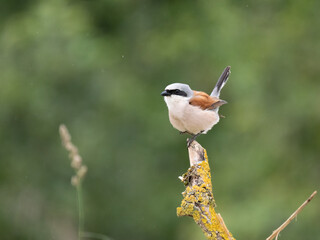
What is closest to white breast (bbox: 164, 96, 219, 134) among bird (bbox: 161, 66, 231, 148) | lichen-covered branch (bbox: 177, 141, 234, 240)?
bird (bbox: 161, 66, 231, 148)

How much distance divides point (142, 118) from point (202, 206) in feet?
22.6

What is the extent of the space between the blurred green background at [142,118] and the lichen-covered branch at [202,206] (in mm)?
5854

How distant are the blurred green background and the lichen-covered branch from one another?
5854mm

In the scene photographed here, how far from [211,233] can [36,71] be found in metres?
7.11

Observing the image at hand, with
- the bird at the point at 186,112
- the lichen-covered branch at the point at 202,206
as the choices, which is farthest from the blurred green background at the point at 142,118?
the lichen-covered branch at the point at 202,206

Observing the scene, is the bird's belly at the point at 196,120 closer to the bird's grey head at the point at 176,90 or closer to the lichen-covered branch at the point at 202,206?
the bird's grey head at the point at 176,90

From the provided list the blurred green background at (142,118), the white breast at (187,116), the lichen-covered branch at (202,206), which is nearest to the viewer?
the lichen-covered branch at (202,206)

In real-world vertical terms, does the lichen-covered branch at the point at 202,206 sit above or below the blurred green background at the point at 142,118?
below

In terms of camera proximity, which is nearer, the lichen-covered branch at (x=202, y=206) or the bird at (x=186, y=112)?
the lichen-covered branch at (x=202, y=206)

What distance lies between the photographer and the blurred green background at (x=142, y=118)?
9.04m

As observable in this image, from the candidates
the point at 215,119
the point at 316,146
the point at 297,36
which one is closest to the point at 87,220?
the point at 316,146

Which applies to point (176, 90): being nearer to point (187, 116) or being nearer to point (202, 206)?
point (187, 116)

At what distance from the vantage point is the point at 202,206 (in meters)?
2.65

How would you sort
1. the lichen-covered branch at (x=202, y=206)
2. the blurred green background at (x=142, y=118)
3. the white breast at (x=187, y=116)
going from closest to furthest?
1. the lichen-covered branch at (x=202, y=206)
2. the white breast at (x=187, y=116)
3. the blurred green background at (x=142, y=118)
